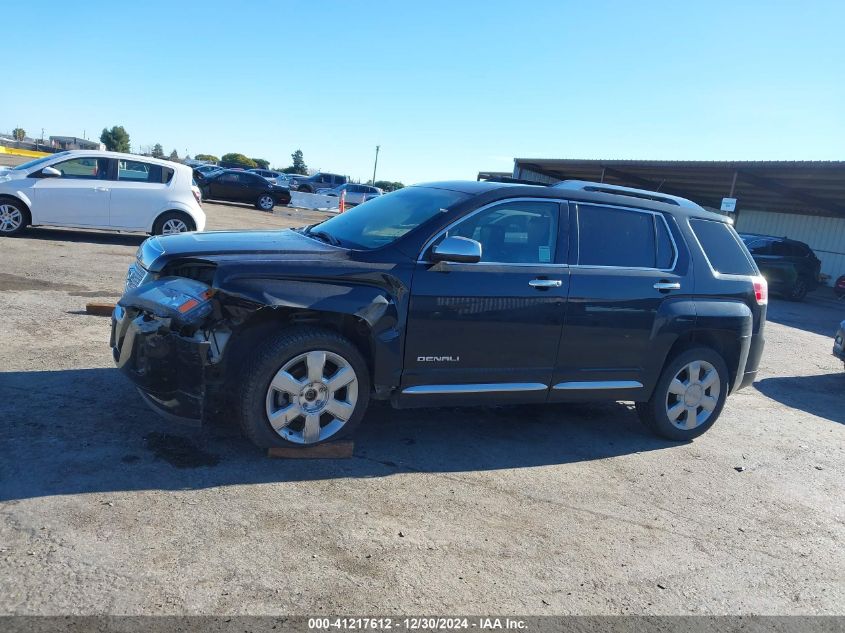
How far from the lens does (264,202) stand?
28062 millimetres

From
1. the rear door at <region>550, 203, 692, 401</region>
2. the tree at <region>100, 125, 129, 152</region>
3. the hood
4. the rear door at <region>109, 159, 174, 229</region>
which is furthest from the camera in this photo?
the tree at <region>100, 125, 129, 152</region>

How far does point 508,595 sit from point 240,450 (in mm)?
2013

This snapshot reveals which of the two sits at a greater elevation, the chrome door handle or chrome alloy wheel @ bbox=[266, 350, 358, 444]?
the chrome door handle

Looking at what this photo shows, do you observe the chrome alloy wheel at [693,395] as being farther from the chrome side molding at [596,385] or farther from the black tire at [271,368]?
the black tire at [271,368]

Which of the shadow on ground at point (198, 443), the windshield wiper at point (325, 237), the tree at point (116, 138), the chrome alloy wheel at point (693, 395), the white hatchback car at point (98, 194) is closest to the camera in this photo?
the shadow on ground at point (198, 443)

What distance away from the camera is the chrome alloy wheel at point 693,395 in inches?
221

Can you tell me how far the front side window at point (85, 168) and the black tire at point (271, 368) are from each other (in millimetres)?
9554

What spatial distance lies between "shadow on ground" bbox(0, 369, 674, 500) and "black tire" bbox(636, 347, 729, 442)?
0.14m

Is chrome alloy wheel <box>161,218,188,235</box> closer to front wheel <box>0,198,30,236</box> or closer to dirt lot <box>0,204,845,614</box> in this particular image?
front wheel <box>0,198,30,236</box>

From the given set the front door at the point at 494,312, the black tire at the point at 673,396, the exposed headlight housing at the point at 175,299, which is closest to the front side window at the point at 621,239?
the front door at the point at 494,312

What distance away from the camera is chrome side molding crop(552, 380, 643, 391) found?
5.13 meters

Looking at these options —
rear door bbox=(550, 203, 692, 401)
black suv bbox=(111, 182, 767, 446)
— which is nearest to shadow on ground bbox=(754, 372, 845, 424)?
black suv bbox=(111, 182, 767, 446)

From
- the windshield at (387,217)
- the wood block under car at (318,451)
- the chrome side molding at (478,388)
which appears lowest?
the wood block under car at (318,451)

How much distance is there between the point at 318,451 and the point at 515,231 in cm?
206
